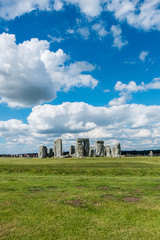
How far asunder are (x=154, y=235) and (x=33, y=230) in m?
2.79

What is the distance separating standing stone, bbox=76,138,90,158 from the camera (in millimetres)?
37500

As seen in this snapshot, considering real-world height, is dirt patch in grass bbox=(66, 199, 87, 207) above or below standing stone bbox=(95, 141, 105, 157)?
below

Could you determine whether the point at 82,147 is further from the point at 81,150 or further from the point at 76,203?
the point at 76,203

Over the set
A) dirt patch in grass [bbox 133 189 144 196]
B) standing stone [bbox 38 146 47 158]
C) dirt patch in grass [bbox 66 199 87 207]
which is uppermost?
standing stone [bbox 38 146 47 158]

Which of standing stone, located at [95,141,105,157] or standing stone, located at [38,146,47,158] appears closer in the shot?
standing stone, located at [38,146,47,158]

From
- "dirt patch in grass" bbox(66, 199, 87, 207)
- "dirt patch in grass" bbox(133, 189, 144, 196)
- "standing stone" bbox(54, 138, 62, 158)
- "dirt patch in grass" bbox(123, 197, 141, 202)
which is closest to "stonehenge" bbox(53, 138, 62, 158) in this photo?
"standing stone" bbox(54, 138, 62, 158)

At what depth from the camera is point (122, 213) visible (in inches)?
234

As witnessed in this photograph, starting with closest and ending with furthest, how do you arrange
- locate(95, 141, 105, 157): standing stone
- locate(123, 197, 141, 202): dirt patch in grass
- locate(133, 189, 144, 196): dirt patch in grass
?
locate(123, 197, 141, 202): dirt patch in grass → locate(133, 189, 144, 196): dirt patch in grass → locate(95, 141, 105, 157): standing stone

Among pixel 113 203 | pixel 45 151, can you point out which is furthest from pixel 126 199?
pixel 45 151

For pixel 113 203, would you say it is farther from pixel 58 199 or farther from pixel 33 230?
pixel 33 230

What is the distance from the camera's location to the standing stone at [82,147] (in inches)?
1476

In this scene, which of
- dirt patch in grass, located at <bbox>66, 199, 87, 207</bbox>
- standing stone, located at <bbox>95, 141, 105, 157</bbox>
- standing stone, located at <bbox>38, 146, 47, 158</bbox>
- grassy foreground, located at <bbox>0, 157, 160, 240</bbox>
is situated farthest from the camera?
standing stone, located at <bbox>95, 141, 105, 157</bbox>

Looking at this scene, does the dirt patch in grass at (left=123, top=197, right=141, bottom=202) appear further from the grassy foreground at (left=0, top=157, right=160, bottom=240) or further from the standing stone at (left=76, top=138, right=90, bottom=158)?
the standing stone at (left=76, top=138, right=90, bottom=158)

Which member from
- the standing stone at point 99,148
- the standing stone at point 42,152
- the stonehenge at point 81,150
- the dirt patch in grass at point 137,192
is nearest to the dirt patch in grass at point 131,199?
the dirt patch in grass at point 137,192
